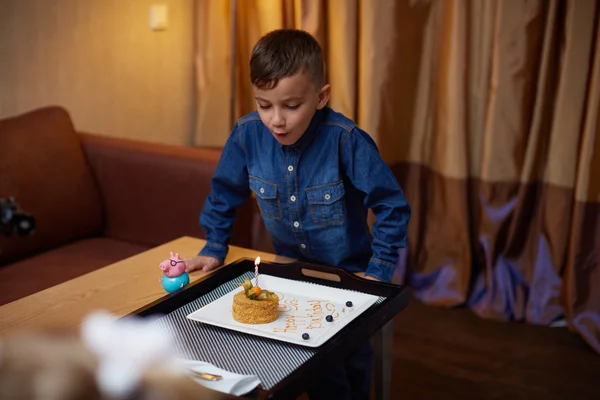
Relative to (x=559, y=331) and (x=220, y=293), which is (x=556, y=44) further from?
(x=220, y=293)

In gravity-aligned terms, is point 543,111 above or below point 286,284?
above

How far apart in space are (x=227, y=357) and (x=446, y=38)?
2.04 meters

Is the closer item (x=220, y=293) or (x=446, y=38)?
(x=220, y=293)

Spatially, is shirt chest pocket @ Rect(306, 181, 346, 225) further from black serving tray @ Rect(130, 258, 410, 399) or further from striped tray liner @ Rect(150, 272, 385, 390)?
striped tray liner @ Rect(150, 272, 385, 390)

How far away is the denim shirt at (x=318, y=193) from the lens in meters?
1.57

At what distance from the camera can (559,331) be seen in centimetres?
270

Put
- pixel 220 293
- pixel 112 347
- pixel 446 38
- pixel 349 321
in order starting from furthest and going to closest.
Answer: pixel 446 38 → pixel 220 293 → pixel 349 321 → pixel 112 347

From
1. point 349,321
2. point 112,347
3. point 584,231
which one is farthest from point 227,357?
point 584,231

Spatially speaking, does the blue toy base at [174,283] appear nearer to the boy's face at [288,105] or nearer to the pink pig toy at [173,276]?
the pink pig toy at [173,276]

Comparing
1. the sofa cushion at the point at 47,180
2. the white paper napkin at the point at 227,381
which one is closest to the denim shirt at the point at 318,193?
the white paper napkin at the point at 227,381

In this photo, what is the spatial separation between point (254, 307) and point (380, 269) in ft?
1.27

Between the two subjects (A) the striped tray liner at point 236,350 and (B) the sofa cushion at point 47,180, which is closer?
(A) the striped tray liner at point 236,350

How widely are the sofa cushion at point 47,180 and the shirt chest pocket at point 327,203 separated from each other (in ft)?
3.40

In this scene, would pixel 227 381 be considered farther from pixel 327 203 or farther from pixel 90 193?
pixel 90 193
